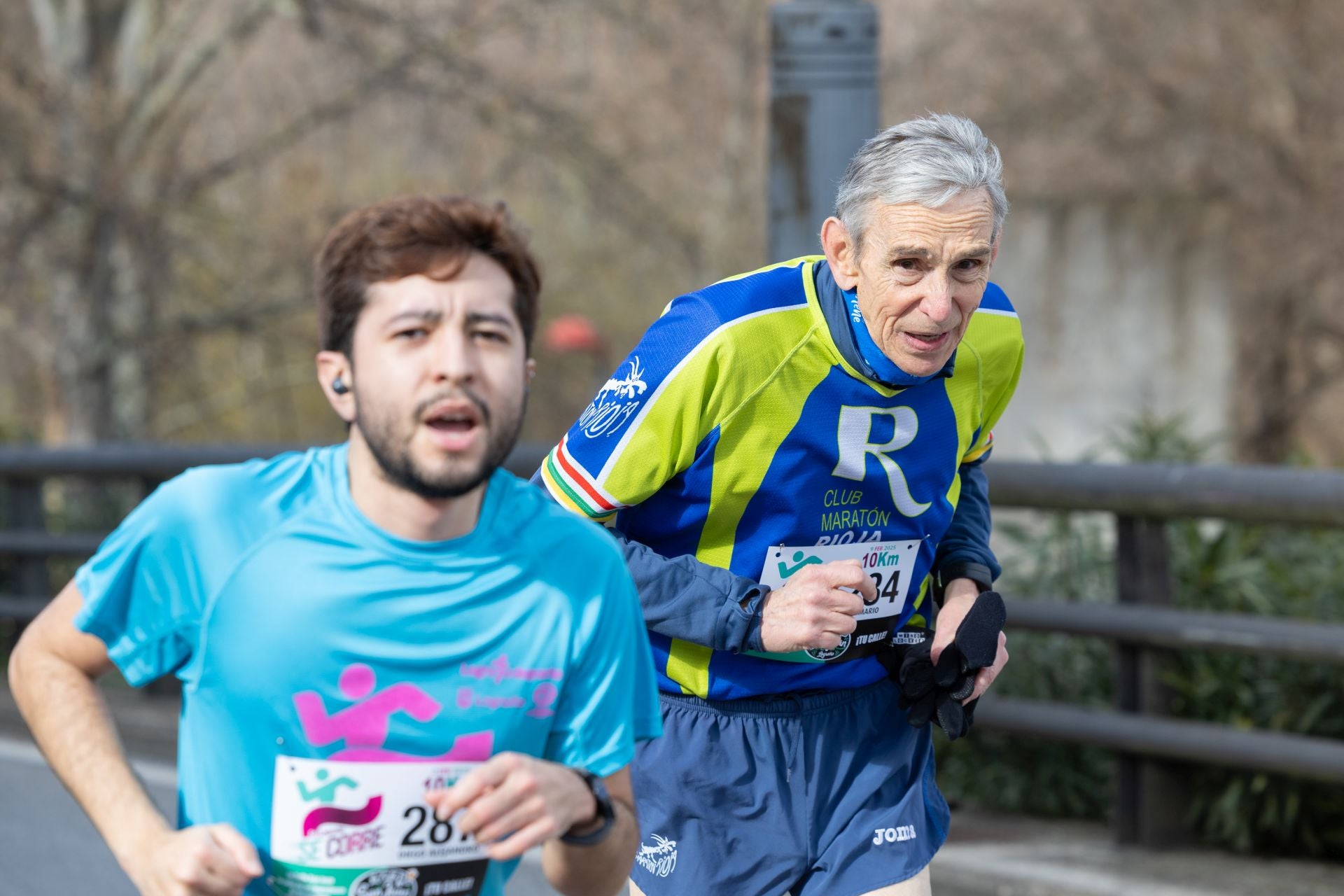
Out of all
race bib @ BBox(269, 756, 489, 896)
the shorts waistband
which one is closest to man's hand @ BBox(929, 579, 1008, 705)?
the shorts waistband

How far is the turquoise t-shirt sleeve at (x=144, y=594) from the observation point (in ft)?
7.52

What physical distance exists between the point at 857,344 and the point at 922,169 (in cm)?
34

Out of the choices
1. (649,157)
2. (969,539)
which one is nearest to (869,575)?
(969,539)

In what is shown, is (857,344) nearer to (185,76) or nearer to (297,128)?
(297,128)

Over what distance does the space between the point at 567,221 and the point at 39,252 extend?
10228mm

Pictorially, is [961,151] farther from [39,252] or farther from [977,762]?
[39,252]

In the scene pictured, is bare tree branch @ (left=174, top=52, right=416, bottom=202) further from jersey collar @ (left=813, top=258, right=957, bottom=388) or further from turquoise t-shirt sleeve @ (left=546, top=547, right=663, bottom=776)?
turquoise t-shirt sleeve @ (left=546, top=547, right=663, bottom=776)

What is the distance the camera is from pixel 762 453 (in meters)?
3.27

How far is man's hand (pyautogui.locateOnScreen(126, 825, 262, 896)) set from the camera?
2121mm

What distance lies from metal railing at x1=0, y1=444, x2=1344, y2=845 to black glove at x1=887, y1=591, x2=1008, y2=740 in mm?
2014

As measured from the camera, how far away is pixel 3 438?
1345 cm

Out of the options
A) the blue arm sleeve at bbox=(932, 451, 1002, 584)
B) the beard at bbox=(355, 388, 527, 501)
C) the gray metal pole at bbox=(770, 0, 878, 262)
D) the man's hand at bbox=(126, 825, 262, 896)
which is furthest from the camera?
the gray metal pole at bbox=(770, 0, 878, 262)

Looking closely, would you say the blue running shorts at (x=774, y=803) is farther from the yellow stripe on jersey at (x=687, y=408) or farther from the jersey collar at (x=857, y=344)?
the jersey collar at (x=857, y=344)

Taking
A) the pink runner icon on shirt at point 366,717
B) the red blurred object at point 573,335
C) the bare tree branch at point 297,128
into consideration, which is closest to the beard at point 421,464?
the pink runner icon on shirt at point 366,717
